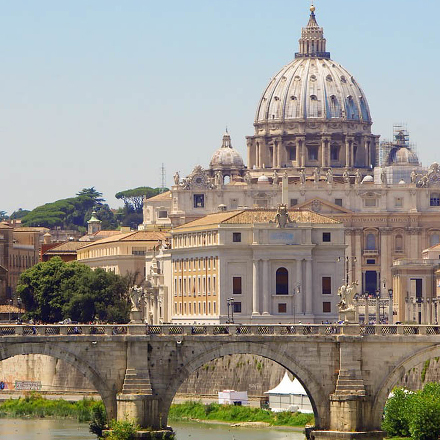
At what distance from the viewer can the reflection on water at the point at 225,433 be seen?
94.9 metres

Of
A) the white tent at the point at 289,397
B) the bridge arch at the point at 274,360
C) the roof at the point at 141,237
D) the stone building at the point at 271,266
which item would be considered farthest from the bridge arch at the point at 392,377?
the roof at the point at 141,237

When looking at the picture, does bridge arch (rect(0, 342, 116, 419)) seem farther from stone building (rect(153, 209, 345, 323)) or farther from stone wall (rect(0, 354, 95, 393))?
stone building (rect(153, 209, 345, 323))

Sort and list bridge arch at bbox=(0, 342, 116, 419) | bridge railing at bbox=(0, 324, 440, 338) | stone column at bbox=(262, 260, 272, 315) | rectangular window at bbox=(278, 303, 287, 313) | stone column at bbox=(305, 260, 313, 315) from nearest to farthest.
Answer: bridge arch at bbox=(0, 342, 116, 419)
bridge railing at bbox=(0, 324, 440, 338)
stone column at bbox=(305, 260, 313, 315)
stone column at bbox=(262, 260, 272, 315)
rectangular window at bbox=(278, 303, 287, 313)

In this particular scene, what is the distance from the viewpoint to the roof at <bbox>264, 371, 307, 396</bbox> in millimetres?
103750

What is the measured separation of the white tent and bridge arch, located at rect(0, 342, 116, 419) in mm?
19174

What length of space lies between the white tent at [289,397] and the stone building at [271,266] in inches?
1246

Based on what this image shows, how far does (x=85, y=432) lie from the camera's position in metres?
98.3

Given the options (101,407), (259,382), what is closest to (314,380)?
(101,407)

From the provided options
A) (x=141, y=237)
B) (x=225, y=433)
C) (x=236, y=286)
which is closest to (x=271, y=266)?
(x=236, y=286)

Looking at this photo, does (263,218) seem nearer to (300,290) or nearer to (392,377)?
(300,290)

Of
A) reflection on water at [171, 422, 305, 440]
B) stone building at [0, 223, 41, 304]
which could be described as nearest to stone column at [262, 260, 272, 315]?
stone building at [0, 223, 41, 304]

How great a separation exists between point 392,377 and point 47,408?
30.4 metres

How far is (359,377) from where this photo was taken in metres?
83.6

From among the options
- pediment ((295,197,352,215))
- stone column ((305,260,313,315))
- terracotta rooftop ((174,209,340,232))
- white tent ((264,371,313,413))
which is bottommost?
white tent ((264,371,313,413))
